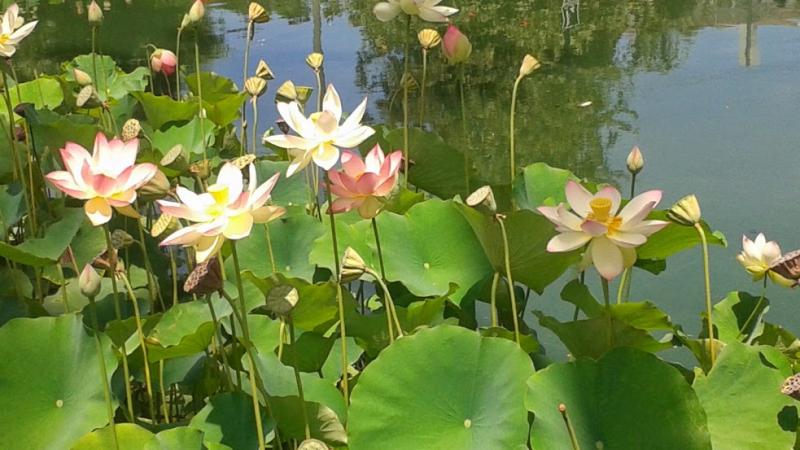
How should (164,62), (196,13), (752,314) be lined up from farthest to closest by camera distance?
(164,62) < (196,13) < (752,314)

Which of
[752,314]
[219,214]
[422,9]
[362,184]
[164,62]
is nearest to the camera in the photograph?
[219,214]

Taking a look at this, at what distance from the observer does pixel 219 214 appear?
66 cm

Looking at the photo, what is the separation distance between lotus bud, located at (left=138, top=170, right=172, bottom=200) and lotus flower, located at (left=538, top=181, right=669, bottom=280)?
13.0 inches

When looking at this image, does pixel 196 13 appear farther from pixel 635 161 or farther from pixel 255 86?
pixel 635 161

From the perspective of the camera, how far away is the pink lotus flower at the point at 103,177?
684 mm

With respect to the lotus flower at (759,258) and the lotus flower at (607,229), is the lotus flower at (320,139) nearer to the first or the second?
the lotus flower at (607,229)

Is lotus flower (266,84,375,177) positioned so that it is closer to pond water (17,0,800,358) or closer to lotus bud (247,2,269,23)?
pond water (17,0,800,358)

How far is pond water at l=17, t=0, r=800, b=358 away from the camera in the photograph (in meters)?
1.85

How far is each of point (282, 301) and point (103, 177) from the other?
0.57 feet

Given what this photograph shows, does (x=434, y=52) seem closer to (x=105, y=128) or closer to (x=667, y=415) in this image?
(x=105, y=128)

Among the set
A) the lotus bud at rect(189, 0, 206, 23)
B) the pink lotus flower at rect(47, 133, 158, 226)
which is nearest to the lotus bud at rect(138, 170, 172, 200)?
the pink lotus flower at rect(47, 133, 158, 226)

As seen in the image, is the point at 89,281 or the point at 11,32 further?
the point at 11,32

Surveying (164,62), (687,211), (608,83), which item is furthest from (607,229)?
(608,83)

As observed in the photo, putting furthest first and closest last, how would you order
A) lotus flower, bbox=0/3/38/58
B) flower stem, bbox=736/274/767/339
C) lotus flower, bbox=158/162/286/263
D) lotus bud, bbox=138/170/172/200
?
lotus flower, bbox=0/3/38/58 → flower stem, bbox=736/274/767/339 → lotus bud, bbox=138/170/172/200 → lotus flower, bbox=158/162/286/263
